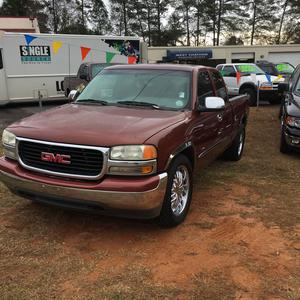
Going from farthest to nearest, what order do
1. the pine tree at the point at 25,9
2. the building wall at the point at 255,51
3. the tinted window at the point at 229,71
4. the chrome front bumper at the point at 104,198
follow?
the pine tree at the point at 25,9 < the building wall at the point at 255,51 < the tinted window at the point at 229,71 < the chrome front bumper at the point at 104,198

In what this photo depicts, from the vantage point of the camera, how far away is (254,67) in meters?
17.2

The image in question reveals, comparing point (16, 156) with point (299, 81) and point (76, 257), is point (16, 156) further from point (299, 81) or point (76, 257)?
point (299, 81)

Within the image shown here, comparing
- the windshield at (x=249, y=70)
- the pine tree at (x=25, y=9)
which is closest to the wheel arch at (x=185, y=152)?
the windshield at (x=249, y=70)

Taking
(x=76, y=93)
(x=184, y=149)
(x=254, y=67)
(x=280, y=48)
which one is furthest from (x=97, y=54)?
(x=280, y=48)

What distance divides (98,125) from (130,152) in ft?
1.69

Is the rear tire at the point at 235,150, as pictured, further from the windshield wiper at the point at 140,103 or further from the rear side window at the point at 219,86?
the windshield wiper at the point at 140,103

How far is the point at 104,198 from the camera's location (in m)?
3.82

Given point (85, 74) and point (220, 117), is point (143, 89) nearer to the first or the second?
point (220, 117)

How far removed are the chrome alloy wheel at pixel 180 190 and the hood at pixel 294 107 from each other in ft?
11.7

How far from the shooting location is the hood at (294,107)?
7480 millimetres

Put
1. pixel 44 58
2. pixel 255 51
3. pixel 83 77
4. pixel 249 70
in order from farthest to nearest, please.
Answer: pixel 255 51 < pixel 249 70 < pixel 44 58 < pixel 83 77

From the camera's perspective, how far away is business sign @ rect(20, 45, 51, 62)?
16.2 m

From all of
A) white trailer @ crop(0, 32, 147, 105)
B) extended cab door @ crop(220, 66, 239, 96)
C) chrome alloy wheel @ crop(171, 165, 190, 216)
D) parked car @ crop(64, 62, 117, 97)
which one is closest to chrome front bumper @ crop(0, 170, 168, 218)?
chrome alloy wheel @ crop(171, 165, 190, 216)

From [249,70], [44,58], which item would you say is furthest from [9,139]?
[249,70]
